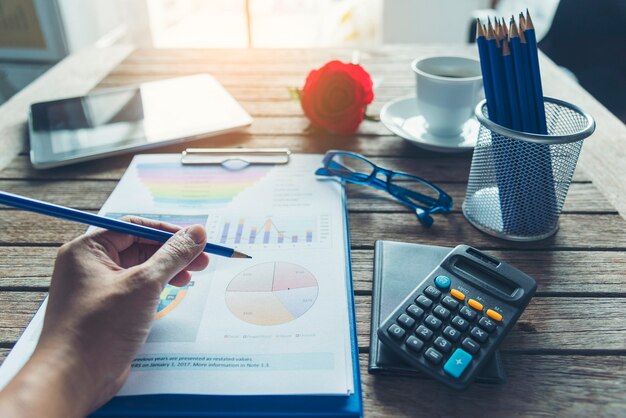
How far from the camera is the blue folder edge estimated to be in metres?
0.36

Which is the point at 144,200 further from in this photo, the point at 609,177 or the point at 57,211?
the point at 609,177

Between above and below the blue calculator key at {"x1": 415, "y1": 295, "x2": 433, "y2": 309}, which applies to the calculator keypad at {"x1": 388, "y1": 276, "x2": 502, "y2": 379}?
below

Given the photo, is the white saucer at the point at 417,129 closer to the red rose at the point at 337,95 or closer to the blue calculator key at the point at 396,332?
the red rose at the point at 337,95


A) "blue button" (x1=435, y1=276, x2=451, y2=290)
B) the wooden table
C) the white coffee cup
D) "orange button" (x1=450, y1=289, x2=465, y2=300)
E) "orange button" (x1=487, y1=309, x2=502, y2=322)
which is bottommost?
the wooden table

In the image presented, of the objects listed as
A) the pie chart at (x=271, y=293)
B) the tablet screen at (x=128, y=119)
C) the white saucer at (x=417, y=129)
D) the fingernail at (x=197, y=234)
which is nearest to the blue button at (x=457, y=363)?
the pie chart at (x=271, y=293)

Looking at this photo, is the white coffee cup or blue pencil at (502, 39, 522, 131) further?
the white coffee cup

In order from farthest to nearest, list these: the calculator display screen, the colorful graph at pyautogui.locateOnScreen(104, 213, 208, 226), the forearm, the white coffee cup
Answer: the white coffee cup
the colorful graph at pyautogui.locateOnScreen(104, 213, 208, 226)
the calculator display screen
the forearm

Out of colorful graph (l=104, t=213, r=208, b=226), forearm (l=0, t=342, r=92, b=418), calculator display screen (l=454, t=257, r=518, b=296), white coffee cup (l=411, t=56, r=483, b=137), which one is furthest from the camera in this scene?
white coffee cup (l=411, t=56, r=483, b=137)

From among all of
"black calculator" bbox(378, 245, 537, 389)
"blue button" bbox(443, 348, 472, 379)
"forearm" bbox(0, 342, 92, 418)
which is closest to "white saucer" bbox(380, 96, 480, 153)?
"black calculator" bbox(378, 245, 537, 389)

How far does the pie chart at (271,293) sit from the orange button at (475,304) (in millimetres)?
133

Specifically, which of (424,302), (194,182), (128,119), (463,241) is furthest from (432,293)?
(128,119)

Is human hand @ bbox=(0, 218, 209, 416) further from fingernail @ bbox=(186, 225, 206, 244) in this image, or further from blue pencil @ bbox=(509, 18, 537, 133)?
blue pencil @ bbox=(509, 18, 537, 133)

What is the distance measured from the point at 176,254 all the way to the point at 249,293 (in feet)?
0.25

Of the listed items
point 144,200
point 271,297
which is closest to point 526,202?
point 271,297
